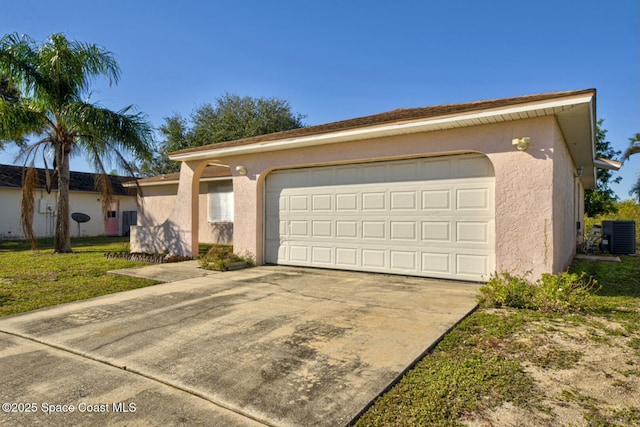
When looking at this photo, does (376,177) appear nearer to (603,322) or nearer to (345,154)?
(345,154)

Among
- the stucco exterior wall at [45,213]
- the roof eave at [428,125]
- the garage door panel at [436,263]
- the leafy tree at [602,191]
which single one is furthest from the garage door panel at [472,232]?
the leafy tree at [602,191]

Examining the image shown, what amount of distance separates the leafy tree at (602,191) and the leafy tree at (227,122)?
20.3 meters

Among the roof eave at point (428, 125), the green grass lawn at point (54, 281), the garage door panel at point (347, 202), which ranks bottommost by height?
the green grass lawn at point (54, 281)

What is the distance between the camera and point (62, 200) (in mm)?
11961

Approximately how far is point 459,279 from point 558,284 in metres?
1.91

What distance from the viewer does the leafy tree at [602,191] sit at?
71.3 feet

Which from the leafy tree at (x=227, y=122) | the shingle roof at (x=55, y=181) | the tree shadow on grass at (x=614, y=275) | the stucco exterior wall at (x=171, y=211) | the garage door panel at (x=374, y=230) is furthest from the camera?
the leafy tree at (x=227, y=122)

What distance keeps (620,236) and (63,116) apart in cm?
1849

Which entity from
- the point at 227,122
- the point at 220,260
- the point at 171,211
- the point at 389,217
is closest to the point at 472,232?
the point at 389,217

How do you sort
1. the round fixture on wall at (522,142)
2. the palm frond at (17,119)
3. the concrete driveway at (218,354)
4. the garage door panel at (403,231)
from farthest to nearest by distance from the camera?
A: the palm frond at (17,119) < the garage door panel at (403,231) < the round fixture on wall at (522,142) < the concrete driveway at (218,354)

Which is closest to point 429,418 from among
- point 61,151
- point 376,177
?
point 376,177

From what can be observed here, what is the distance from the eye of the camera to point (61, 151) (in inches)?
468

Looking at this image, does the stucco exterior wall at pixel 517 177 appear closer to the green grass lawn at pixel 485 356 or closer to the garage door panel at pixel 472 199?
the garage door panel at pixel 472 199

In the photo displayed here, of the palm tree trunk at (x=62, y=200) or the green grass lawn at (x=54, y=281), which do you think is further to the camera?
the palm tree trunk at (x=62, y=200)
